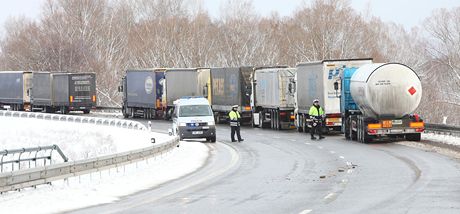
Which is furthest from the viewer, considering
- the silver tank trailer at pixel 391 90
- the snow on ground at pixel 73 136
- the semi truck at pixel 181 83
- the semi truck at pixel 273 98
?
the semi truck at pixel 181 83

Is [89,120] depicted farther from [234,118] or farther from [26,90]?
[26,90]

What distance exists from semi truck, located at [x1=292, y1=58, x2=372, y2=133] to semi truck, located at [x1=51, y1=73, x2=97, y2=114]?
31343 mm

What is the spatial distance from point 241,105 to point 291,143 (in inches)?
628

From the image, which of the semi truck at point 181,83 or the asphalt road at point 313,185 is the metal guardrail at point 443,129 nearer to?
the asphalt road at point 313,185

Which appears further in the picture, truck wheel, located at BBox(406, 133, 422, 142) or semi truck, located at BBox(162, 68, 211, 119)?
semi truck, located at BBox(162, 68, 211, 119)

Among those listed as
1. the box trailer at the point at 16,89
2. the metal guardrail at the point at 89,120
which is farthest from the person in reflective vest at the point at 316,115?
the box trailer at the point at 16,89

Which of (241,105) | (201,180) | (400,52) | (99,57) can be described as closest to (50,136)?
(241,105)

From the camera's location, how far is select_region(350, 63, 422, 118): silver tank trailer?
3180 cm

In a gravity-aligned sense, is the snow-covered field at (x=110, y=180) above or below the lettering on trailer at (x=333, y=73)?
below

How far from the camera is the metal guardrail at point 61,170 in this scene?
1694 centimetres

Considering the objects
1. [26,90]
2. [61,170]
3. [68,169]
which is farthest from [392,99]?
[26,90]

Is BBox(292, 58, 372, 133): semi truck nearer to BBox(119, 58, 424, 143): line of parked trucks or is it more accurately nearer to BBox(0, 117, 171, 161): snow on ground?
BBox(119, 58, 424, 143): line of parked trucks

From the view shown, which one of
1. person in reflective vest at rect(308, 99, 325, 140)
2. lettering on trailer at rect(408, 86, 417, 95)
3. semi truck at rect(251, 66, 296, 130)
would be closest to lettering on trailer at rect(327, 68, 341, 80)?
person in reflective vest at rect(308, 99, 325, 140)

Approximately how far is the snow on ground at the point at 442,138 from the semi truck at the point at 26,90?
140ft
